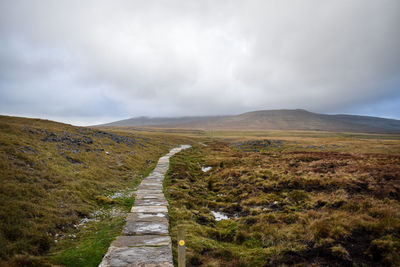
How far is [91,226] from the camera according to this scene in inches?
351

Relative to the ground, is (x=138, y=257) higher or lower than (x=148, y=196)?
higher

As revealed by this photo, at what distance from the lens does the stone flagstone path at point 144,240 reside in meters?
6.24

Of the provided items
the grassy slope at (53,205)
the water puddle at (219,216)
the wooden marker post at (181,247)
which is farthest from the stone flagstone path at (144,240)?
the water puddle at (219,216)

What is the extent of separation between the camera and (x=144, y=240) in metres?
7.53

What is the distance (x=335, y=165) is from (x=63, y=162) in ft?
81.8

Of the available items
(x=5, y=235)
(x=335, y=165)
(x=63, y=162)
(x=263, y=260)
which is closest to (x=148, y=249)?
(x=263, y=260)

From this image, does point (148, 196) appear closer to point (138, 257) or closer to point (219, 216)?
point (219, 216)

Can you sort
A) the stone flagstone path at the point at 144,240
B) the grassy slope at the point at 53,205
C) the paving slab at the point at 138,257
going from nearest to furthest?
1. the paving slab at the point at 138,257
2. the stone flagstone path at the point at 144,240
3. the grassy slope at the point at 53,205

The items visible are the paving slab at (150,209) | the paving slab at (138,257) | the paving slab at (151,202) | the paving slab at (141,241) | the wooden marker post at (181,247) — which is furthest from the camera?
the paving slab at (151,202)

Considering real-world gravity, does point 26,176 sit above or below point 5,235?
above

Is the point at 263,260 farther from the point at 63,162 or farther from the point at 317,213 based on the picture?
the point at 63,162

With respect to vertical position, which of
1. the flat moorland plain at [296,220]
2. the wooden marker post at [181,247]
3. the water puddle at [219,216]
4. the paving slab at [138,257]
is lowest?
the water puddle at [219,216]

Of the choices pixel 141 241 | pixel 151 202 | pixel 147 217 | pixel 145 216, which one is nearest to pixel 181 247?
pixel 141 241

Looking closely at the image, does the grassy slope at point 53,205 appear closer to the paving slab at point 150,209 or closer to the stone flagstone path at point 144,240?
the stone flagstone path at point 144,240
